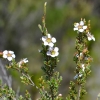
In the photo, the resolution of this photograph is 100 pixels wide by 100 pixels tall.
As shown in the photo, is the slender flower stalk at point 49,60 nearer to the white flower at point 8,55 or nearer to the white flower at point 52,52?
the white flower at point 52,52

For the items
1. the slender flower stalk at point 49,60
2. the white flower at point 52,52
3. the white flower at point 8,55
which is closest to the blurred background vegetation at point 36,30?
the slender flower stalk at point 49,60

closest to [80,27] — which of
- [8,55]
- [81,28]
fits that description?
[81,28]

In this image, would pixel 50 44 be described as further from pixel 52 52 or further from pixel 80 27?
pixel 80 27

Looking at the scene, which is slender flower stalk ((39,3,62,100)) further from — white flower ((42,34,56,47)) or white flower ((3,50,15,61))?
white flower ((3,50,15,61))

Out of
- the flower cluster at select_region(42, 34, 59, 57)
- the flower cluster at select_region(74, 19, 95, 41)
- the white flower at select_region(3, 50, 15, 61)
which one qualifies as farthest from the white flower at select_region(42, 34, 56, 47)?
the white flower at select_region(3, 50, 15, 61)

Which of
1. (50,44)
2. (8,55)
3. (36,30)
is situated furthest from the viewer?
(36,30)

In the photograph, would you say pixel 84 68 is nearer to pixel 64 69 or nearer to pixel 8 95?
pixel 8 95

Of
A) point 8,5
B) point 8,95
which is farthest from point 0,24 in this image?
point 8,95
